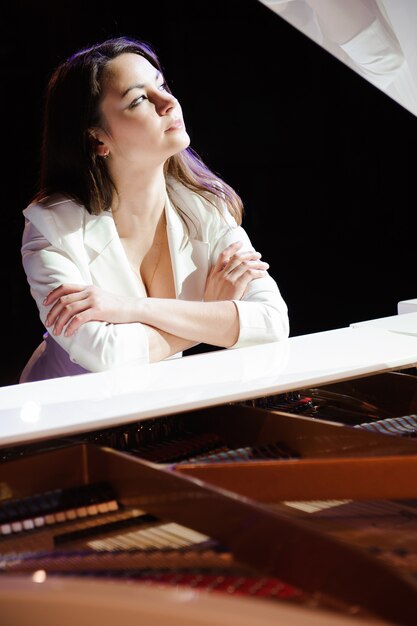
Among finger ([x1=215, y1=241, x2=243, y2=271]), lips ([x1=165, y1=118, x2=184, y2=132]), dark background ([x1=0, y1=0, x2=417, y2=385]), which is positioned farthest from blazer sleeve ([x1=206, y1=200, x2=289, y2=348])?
dark background ([x1=0, y1=0, x2=417, y2=385])

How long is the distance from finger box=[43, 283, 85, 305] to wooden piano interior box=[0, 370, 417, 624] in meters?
0.80

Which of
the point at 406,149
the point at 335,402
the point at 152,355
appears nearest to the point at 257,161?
the point at 406,149

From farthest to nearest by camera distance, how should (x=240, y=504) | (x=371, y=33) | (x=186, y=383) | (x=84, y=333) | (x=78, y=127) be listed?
(x=371, y=33)
(x=78, y=127)
(x=84, y=333)
(x=186, y=383)
(x=240, y=504)

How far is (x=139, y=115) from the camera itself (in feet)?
9.13

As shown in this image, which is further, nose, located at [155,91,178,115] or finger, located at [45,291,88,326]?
nose, located at [155,91,178,115]

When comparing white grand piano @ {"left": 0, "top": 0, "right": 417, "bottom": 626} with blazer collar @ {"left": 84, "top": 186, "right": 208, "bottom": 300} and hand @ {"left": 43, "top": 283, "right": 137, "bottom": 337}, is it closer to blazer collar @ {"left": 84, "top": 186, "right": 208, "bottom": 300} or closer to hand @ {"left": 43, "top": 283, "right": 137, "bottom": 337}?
hand @ {"left": 43, "top": 283, "right": 137, "bottom": 337}

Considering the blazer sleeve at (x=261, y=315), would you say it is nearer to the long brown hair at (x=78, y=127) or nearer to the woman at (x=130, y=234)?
the woman at (x=130, y=234)

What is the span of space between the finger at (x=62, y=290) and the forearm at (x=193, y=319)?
198mm

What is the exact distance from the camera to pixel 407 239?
650 centimetres

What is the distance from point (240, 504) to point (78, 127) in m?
2.05

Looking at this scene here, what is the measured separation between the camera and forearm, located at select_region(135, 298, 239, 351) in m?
2.46

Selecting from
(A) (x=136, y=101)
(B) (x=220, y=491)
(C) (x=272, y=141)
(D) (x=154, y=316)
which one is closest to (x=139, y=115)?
(A) (x=136, y=101)

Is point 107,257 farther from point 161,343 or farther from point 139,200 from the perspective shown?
point 161,343

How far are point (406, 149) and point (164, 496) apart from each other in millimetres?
5509
